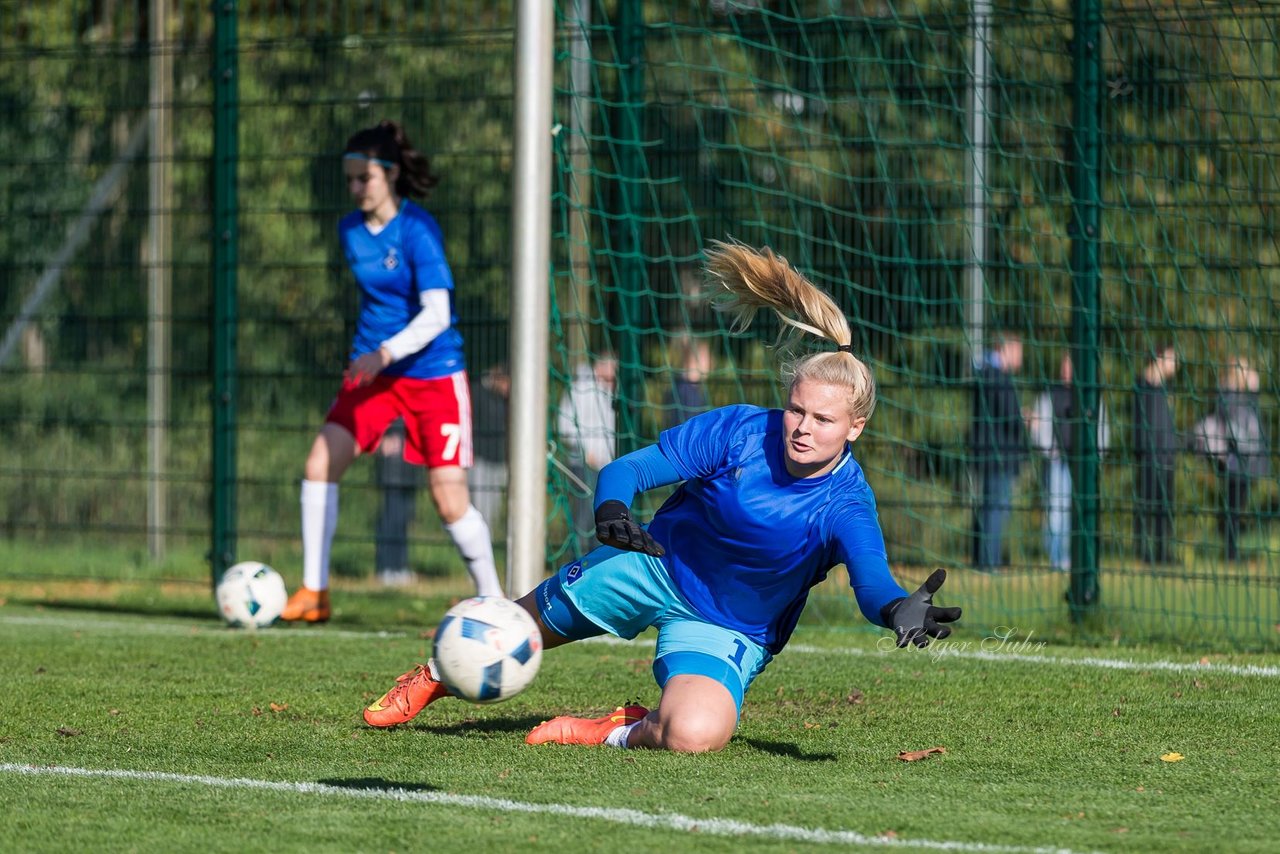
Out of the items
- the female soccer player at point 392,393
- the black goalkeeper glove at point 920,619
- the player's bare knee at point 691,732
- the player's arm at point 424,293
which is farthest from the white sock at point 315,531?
the black goalkeeper glove at point 920,619

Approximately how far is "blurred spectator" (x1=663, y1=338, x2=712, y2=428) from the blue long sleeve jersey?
3.69 metres

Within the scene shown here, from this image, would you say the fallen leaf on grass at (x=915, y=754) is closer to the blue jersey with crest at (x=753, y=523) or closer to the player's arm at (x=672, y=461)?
the blue jersey with crest at (x=753, y=523)

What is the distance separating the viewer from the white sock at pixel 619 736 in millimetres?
5492

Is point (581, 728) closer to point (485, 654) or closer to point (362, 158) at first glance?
point (485, 654)

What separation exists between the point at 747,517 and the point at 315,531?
12.9ft

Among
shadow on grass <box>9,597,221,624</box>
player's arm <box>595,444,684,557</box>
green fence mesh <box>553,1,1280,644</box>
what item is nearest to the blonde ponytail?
player's arm <box>595,444,684,557</box>

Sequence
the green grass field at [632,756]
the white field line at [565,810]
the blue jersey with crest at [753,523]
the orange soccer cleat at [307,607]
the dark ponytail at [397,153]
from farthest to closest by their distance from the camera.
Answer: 1. the dark ponytail at [397,153]
2. the orange soccer cleat at [307,607]
3. the blue jersey with crest at [753,523]
4. the green grass field at [632,756]
5. the white field line at [565,810]

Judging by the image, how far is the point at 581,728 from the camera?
220 inches

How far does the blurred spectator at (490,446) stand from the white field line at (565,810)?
19.3 feet

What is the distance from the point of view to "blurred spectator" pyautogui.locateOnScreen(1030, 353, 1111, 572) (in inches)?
346

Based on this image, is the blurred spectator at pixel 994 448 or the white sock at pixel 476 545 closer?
the white sock at pixel 476 545

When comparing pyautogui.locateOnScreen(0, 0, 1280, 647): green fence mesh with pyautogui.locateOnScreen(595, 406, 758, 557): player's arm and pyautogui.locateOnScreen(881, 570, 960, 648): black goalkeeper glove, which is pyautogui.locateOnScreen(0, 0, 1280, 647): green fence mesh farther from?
pyautogui.locateOnScreen(881, 570, 960, 648): black goalkeeper glove

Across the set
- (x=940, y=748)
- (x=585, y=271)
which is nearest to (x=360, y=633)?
(x=585, y=271)

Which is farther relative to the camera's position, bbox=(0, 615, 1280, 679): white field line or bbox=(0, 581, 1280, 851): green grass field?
bbox=(0, 615, 1280, 679): white field line
